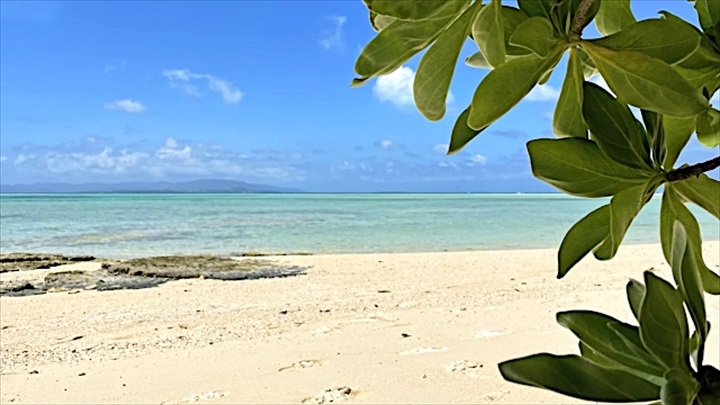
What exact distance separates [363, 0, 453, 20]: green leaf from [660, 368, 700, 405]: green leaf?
181mm

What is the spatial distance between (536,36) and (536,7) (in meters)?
0.05

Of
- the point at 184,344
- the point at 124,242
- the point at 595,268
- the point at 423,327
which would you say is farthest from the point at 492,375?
the point at 124,242

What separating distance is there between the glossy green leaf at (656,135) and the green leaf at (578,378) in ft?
0.44

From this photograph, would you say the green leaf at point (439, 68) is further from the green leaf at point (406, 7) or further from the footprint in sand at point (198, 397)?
the footprint in sand at point (198, 397)

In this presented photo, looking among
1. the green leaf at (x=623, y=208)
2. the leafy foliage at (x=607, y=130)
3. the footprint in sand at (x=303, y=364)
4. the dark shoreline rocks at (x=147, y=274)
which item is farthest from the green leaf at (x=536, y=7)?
the dark shoreline rocks at (x=147, y=274)

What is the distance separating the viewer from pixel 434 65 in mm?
328

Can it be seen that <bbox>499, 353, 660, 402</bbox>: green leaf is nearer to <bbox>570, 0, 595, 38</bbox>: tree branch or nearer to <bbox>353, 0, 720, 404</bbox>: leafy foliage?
<bbox>353, 0, 720, 404</bbox>: leafy foliage

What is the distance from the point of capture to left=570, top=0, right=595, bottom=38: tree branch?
28 cm

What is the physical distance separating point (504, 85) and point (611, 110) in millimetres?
64

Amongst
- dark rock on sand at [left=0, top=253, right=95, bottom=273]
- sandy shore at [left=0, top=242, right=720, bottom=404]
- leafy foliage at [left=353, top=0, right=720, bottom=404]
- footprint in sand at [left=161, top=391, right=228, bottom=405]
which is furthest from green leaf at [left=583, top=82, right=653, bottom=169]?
dark rock on sand at [left=0, top=253, right=95, bottom=273]

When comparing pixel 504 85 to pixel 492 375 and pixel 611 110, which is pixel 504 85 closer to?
pixel 611 110

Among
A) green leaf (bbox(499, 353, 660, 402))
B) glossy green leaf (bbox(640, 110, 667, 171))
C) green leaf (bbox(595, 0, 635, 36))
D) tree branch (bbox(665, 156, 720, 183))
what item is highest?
green leaf (bbox(595, 0, 635, 36))

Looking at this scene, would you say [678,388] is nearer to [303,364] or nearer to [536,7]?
[536,7]

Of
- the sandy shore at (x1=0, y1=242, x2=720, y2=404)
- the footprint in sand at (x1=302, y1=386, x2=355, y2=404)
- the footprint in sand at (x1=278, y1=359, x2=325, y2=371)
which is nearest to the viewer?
the footprint in sand at (x1=302, y1=386, x2=355, y2=404)
